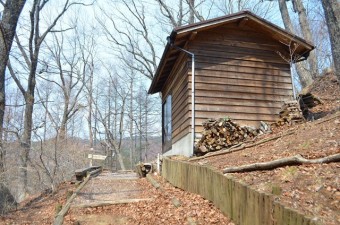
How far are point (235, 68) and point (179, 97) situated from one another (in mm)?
2360

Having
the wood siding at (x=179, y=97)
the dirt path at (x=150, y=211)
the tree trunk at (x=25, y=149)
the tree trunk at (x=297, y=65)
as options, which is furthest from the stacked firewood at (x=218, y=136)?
the tree trunk at (x=297, y=65)

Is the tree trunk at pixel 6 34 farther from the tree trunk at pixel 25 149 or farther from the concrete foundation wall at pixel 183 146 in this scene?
the concrete foundation wall at pixel 183 146

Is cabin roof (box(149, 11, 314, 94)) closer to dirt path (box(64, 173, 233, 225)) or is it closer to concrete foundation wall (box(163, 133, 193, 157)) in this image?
concrete foundation wall (box(163, 133, 193, 157))

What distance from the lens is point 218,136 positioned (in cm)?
933

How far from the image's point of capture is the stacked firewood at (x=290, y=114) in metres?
9.79

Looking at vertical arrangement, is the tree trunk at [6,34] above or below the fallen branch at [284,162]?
above

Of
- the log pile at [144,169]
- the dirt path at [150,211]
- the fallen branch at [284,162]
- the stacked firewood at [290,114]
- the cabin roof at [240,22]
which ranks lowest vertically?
the dirt path at [150,211]

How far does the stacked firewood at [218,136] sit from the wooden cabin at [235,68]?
50 cm

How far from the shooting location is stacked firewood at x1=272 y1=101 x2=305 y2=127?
9.79 metres

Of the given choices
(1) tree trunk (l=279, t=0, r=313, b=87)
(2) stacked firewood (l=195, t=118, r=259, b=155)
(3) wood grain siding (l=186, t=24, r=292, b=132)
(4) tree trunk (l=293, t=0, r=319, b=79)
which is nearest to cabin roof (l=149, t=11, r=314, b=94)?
(3) wood grain siding (l=186, t=24, r=292, b=132)

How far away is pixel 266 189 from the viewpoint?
3.96 meters

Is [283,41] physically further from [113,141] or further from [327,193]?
[113,141]

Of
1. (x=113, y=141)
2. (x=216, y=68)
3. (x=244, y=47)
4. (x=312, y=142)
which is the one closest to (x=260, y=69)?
(x=244, y=47)

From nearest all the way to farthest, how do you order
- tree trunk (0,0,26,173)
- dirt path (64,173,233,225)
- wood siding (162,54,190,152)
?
dirt path (64,173,233,225), tree trunk (0,0,26,173), wood siding (162,54,190,152)
